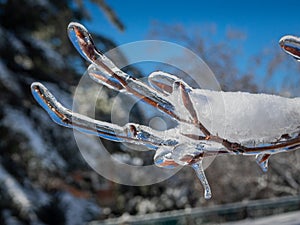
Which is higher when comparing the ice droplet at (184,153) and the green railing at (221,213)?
the green railing at (221,213)

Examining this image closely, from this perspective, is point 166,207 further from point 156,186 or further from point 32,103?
point 32,103

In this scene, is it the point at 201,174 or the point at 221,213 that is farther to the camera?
→ the point at 221,213

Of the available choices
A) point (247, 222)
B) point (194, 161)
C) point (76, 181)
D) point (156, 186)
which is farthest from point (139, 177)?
point (194, 161)

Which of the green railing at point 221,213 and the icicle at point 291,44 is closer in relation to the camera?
the icicle at point 291,44

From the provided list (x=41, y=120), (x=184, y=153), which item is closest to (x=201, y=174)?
(x=184, y=153)

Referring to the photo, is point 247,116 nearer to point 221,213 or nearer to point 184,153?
point 184,153

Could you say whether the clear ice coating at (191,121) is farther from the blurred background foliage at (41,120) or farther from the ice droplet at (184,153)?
the blurred background foliage at (41,120)

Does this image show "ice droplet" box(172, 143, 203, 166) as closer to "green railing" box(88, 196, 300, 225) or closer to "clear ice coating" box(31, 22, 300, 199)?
"clear ice coating" box(31, 22, 300, 199)

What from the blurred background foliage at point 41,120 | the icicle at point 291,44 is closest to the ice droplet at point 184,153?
the icicle at point 291,44
